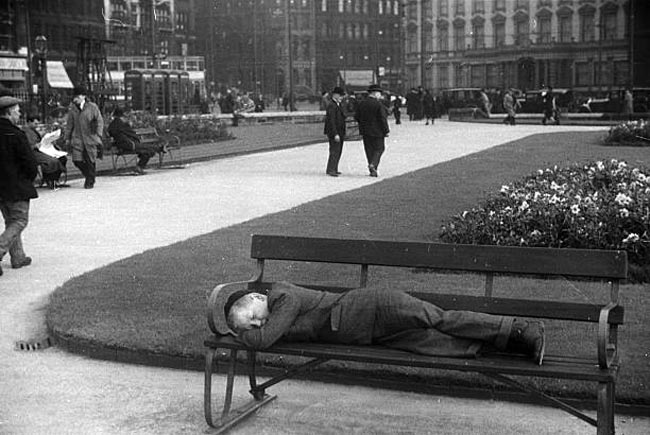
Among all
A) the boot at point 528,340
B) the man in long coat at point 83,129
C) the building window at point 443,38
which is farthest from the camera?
the building window at point 443,38

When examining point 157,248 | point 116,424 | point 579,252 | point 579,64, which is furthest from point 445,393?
point 579,64

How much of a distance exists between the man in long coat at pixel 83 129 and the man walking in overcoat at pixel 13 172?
8288mm

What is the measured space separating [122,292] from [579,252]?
4745 mm

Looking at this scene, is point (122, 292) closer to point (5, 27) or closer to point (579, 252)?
point (579, 252)

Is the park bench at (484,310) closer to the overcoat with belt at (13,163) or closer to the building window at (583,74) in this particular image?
the overcoat with belt at (13,163)

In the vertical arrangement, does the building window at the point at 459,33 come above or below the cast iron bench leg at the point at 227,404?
above

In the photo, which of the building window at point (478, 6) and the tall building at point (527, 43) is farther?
the building window at point (478, 6)

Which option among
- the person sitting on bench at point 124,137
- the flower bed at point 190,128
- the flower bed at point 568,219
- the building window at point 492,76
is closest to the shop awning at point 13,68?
the flower bed at point 190,128

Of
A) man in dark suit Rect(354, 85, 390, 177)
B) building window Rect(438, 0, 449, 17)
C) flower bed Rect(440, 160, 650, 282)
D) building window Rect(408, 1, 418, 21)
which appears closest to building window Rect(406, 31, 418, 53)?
building window Rect(408, 1, 418, 21)

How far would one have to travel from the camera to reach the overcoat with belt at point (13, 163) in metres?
10.3

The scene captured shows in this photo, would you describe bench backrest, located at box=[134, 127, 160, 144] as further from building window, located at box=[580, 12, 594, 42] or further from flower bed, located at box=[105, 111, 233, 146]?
building window, located at box=[580, 12, 594, 42]

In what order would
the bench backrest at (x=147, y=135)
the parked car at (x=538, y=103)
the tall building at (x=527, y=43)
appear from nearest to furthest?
the bench backrest at (x=147, y=135) < the parked car at (x=538, y=103) < the tall building at (x=527, y=43)

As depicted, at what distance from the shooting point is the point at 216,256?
10781 millimetres

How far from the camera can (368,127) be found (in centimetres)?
2048
